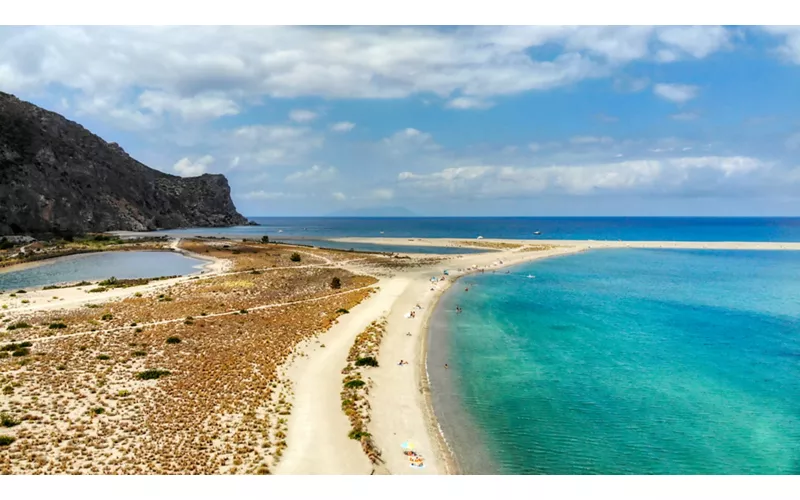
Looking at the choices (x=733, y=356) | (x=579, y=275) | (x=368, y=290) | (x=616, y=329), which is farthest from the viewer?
(x=579, y=275)

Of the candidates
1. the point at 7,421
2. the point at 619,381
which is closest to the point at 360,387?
the point at 7,421

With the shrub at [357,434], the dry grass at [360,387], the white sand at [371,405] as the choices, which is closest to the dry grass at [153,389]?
the white sand at [371,405]

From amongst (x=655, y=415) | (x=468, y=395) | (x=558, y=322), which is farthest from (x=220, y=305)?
(x=655, y=415)

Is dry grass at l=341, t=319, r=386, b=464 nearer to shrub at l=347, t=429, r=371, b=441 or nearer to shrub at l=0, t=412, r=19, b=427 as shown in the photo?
shrub at l=347, t=429, r=371, b=441

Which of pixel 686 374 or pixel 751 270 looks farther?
pixel 751 270

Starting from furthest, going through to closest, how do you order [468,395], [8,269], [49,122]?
[49,122], [8,269], [468,395]

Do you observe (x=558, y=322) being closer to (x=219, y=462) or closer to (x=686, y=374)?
(x=686, y=374)

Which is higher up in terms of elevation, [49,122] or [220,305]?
[49,122]
